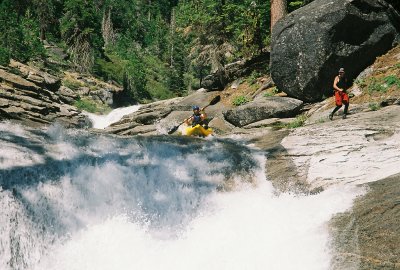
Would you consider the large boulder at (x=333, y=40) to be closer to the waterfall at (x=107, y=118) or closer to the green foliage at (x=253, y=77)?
the green foliage at (x=253, y=77)

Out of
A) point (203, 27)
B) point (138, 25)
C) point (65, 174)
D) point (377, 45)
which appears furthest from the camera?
point (138, 25)

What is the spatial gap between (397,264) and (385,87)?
31.2 ft

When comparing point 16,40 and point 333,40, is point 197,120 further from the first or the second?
point 16,40

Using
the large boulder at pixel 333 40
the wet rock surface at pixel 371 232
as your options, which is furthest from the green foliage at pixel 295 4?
the wet rock surface at pixel 371 232

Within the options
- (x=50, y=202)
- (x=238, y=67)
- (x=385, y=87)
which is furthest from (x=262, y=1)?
(x=50, y=202)

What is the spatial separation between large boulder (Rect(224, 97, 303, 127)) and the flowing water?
5.45 meters

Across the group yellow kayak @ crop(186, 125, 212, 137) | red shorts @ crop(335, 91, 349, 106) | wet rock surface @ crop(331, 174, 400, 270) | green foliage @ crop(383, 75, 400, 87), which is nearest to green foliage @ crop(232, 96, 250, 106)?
yellow kayak @ crop(186, 125, 212, 137)

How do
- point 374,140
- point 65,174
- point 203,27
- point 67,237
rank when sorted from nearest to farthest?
point 67,237 → point 65,174 → point 374,140 → point 203,27

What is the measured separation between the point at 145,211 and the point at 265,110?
858 centimetres

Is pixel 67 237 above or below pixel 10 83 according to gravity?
below

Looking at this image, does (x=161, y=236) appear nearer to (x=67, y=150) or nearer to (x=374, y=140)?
(x=67, y=150)

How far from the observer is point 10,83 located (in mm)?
19453

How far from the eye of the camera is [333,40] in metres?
15.1

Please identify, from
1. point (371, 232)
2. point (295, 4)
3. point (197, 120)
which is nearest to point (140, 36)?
point (295, 4)
